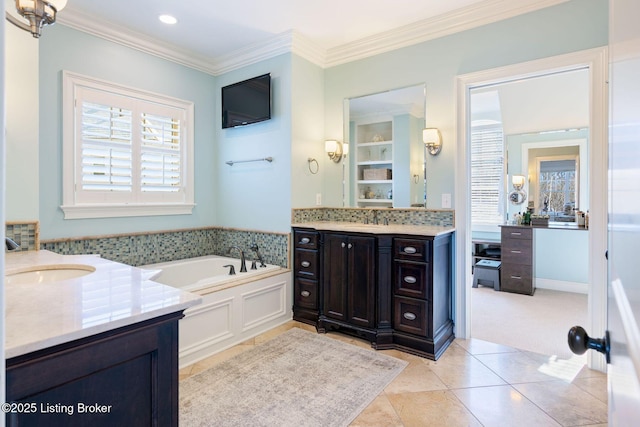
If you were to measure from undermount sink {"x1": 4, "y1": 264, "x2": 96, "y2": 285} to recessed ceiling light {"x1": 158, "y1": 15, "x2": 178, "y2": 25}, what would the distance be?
2338mm

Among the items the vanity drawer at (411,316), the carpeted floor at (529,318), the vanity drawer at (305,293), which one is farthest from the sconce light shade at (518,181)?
the vanity drawer at (305,293)

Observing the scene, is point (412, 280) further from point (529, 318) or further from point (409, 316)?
point (529, 318)

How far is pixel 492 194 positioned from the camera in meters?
5.38

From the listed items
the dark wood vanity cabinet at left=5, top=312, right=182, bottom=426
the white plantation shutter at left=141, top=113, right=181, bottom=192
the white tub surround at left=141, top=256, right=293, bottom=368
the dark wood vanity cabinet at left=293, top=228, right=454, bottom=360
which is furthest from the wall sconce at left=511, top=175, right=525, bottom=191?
the dark wood vanity cabinet at left=5, top=312, right=182, bottom=426

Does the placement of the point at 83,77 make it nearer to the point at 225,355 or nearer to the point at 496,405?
the point at 225,355

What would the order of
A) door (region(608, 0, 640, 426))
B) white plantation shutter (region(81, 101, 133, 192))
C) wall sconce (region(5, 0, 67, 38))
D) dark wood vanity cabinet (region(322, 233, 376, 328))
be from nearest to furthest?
door (region(608, 0, 640, 426)), wall sconce (region(5, 0, 67, 38)), dark wood vanity cabinet (region(322, 233, 376, 328)), white plantation shutter (region(81, 101, 133, 192))

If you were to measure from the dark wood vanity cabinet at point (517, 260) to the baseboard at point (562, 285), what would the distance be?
0.35 metres

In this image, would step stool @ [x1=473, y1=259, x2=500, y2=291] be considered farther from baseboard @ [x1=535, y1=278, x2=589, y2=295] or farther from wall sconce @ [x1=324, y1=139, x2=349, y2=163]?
wall sconce @ [x1=324, y1=139, x2=349, y2=163]

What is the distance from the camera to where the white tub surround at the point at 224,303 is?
8.69ft

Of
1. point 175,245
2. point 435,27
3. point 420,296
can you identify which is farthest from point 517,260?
point 175,245

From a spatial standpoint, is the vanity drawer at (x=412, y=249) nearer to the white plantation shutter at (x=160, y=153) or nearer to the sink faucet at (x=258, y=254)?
the sink faucet at (x=258, y=254)

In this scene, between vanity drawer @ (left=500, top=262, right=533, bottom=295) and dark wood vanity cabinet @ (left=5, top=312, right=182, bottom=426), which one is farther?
vanity drawer @ (left=500, top=262, right=533, bottom=295)

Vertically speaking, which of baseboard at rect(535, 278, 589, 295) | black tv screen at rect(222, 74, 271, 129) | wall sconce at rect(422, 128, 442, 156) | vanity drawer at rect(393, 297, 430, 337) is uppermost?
black tv screen at rect(222, 74, 271, 129)

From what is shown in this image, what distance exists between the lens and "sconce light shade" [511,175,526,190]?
4.97 m
